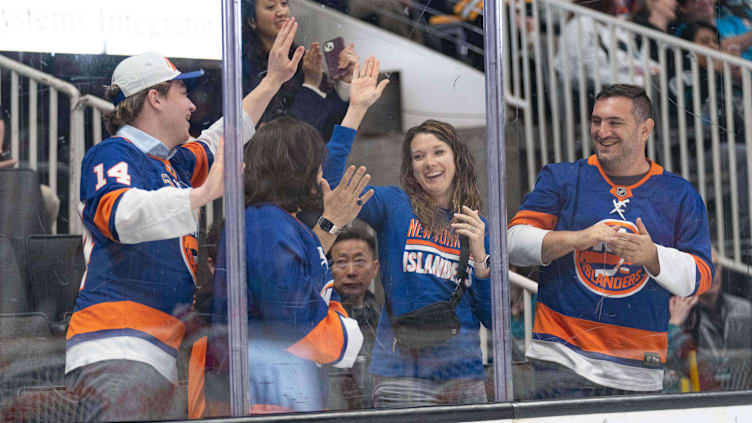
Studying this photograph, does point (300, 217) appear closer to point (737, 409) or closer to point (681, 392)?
point (681, 392)

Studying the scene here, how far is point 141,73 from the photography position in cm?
238

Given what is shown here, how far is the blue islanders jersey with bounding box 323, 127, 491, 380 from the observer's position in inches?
100

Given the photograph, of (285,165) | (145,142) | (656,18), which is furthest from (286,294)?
(656,18)

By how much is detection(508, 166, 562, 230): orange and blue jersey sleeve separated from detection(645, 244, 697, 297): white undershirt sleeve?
14.3 inches

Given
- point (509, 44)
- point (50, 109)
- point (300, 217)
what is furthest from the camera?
point (509, 44)

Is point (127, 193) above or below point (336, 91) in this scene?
below

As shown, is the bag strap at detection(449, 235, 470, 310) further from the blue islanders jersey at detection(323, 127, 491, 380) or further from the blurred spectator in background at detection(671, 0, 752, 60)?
the blurred spectator in background at detection(671, 0, 752, 60)

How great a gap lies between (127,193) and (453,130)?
3.31 ft

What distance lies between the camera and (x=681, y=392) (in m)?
2.81

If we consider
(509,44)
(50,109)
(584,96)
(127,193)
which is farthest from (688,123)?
(50,109)

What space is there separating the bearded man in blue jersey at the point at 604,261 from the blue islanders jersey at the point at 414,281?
217 millimetres

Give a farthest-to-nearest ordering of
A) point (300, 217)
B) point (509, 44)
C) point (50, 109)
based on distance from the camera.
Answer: point (509, 44), point (300, 217), point (50, 109)

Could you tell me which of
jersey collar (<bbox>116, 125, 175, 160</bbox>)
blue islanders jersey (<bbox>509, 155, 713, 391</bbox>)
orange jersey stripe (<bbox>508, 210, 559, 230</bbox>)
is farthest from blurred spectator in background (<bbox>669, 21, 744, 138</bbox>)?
jersey collar (<bbox>116, 125, 175, 160</bbox>)

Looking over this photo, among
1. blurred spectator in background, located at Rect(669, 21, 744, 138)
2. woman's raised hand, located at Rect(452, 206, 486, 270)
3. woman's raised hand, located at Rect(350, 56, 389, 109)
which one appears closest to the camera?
woman's raised hand, located at Rect(350, 56, 389, 109)
